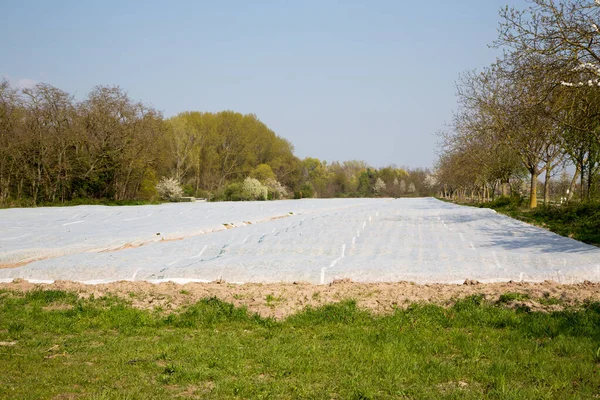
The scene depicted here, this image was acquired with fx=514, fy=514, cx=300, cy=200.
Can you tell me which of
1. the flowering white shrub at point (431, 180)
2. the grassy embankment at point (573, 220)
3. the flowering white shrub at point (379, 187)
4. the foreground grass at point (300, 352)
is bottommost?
the foreground grass at point (300, 352)

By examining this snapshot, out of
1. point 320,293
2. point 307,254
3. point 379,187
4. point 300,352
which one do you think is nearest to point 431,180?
point 379,187

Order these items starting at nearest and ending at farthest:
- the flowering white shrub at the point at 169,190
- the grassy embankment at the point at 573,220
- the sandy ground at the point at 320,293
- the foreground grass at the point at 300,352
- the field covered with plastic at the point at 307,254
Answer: the foreground grass at the point at 300,352 < the sandy ground at the point at 320,293 < the field covered with plastic at the point at 307,254 < the grassy embankment at the point at 573,220 < the flowering white shrub at the point at 169,190

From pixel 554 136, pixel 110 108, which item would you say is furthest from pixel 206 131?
pixel 554 136

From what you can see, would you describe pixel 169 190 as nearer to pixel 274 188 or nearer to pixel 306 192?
pixel 274 188

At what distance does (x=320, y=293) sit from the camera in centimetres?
922

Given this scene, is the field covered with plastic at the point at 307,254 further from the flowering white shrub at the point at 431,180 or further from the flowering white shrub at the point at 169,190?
the flowering white shrub at the point at 431,180

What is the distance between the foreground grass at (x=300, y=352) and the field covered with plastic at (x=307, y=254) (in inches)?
102

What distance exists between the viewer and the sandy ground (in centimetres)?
843

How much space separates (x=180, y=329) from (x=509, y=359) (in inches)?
178

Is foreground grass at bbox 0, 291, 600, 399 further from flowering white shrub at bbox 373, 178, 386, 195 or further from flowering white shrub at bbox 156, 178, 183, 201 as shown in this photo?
flowering white shrub at bbox 373, 178, 386, 195

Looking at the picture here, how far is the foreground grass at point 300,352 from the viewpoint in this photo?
5098 mm

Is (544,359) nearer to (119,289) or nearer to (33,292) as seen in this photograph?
(119,289)

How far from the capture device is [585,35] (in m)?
14.5

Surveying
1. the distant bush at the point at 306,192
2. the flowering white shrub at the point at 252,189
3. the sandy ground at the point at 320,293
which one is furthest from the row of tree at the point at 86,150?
the sandy ground at the point at 320,293
